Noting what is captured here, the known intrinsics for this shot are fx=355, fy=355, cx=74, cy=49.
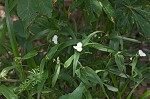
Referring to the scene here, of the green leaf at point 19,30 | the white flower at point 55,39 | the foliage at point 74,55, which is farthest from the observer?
the green leaf at point 19,30

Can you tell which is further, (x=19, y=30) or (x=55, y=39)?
(x=19, y=30)

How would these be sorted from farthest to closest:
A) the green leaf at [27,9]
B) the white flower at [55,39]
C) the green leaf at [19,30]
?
the green leaf at [19,30] < the white flower at [55,39] < the green leaf at [27,9]

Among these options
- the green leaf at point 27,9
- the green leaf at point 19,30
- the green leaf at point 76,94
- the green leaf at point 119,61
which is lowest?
the green leaf at point 76,94

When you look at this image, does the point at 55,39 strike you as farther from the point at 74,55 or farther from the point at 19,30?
the point at 19,30

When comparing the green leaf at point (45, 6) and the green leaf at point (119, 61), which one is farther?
the green leaf at point (119, 61)

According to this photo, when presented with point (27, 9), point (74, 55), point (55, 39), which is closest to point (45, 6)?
point (27, 9)

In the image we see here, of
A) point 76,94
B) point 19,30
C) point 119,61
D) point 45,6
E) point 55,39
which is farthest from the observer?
point 19,30

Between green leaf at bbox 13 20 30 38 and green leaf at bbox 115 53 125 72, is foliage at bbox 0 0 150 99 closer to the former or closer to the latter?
green leaf at bbox 115 53 125 72

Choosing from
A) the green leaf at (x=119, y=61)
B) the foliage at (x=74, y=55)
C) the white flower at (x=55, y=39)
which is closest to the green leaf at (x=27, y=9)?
the foliage at (x=74, y=55)

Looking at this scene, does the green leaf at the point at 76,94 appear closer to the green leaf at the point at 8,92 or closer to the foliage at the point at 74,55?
the foliage at the point at 74,55

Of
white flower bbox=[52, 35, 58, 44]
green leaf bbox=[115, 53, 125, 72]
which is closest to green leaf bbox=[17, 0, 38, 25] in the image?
white flower bbox=[52, 35, 58, 44]

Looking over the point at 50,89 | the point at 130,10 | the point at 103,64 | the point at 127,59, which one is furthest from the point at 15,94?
the point at 127,59
